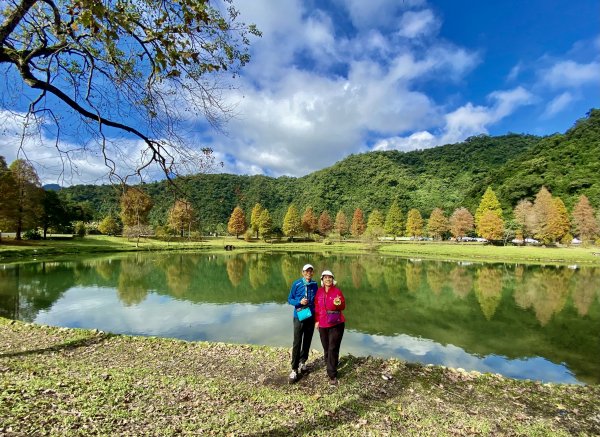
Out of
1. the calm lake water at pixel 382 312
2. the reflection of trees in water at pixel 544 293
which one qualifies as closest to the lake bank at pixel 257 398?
the calm lake water at pixel 382 312

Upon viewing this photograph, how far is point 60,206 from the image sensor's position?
59438mm

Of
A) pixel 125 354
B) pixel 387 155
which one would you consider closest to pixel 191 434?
pixel 125 354

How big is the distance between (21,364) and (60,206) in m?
62.9

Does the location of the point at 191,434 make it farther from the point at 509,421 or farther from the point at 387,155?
the point at 387,155

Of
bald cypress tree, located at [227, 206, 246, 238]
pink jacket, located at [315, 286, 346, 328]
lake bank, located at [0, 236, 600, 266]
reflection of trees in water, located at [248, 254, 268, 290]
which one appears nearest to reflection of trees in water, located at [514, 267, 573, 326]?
pink jacket, located at [315, 286, 346, 328]

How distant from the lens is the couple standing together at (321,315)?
7039 mm

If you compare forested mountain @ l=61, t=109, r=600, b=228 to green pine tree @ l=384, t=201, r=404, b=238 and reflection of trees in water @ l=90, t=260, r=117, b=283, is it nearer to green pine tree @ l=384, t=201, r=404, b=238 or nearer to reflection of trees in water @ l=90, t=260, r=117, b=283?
green pine tree @ l=384, t=201, r=404, b=238

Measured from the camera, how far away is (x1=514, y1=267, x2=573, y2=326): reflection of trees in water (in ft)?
60.2

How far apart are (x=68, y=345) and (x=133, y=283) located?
685 inches

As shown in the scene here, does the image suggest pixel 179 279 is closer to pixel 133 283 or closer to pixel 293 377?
pixel 133 283

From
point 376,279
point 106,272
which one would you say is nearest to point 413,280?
point 376,279

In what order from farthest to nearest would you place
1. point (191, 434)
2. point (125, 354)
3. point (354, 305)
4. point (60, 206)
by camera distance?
point (60, 206)
point (354, 305)
point (125, 354)
point (191, 434)

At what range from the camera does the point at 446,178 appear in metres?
120

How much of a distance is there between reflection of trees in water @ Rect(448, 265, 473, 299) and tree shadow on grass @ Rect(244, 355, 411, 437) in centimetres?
1682
